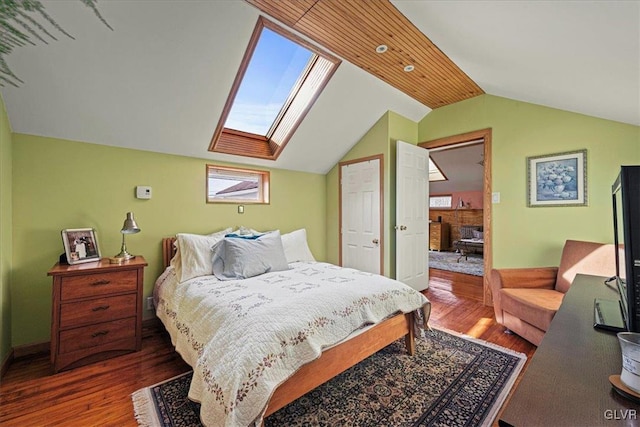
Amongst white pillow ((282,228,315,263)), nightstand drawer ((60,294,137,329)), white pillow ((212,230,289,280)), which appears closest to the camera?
nightstand drawer ((60,294,137,329))

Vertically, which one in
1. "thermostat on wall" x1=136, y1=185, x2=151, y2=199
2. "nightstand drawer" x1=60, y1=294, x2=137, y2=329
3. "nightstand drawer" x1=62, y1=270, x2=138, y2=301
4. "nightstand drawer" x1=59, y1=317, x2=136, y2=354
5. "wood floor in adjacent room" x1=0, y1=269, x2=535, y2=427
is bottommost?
"wood floor in adjacent room" x1=0, y1=269, x2=535, y2=427

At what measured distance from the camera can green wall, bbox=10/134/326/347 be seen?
7.39 feet

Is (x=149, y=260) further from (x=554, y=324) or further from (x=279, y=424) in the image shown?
(x=554, y=324)

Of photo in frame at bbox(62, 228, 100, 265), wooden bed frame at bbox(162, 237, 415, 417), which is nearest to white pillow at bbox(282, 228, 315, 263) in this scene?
wooden bed frame at bbox(162, 237, 415, 417)

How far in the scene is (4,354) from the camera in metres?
2.04

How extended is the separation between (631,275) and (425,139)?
3452mm

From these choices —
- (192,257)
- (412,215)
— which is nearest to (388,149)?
(412,215)

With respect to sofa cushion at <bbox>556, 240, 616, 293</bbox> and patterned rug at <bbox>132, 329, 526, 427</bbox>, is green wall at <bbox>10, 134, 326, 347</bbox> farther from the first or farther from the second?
sofa cushion at <bbox>556, 240, 616, 293</bbox>

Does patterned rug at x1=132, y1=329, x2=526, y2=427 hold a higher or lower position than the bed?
lower

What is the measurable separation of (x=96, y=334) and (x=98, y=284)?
39cm

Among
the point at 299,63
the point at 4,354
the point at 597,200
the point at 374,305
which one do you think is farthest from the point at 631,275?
the point at 4,354

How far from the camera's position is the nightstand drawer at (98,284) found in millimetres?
2049

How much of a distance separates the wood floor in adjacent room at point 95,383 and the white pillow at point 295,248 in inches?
55.0

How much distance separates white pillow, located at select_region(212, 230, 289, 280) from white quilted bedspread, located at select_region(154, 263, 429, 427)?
0.11m
